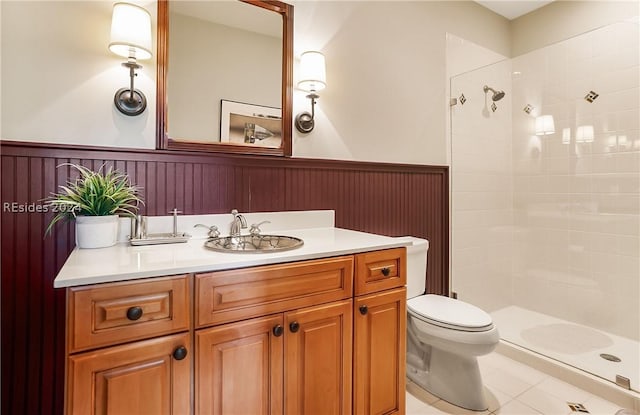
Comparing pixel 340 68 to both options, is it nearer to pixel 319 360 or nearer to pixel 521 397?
pixel 319 360

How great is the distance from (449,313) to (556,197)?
153 cm

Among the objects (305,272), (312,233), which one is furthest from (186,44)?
(305,272)

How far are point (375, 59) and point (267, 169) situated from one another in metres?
1.03

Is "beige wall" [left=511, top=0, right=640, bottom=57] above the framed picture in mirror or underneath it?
above

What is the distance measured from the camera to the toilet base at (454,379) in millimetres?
1696

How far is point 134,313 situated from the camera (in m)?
0.92

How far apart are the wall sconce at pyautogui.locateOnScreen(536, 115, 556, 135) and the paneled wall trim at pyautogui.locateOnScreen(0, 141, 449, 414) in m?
1.43

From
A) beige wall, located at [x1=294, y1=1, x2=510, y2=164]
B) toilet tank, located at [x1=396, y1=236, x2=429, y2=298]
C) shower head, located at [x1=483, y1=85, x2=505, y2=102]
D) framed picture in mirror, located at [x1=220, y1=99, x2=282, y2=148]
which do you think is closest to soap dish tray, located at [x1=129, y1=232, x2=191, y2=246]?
→ framed picture in mirror, located at [x1=220, y1=99, x2=282, y2=148]

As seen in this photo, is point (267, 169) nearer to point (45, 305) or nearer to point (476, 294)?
point (45, 305)

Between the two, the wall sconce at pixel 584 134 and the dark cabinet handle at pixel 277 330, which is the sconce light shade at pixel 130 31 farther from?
the wall sconce at pixel 584 134

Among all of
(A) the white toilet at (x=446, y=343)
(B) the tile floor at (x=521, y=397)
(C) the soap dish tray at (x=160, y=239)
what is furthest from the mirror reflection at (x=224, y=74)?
(B) the tile floor at (x=521, y=397)

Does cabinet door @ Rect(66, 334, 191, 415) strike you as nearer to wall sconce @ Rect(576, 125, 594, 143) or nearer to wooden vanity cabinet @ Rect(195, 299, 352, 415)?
wooden vanity cabinet @ Rect(195, 299, 352, 415)

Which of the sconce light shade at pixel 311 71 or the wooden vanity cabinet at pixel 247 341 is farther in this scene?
the sconce light shade at pixel 311 71

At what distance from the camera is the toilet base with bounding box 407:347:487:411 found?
170cm
